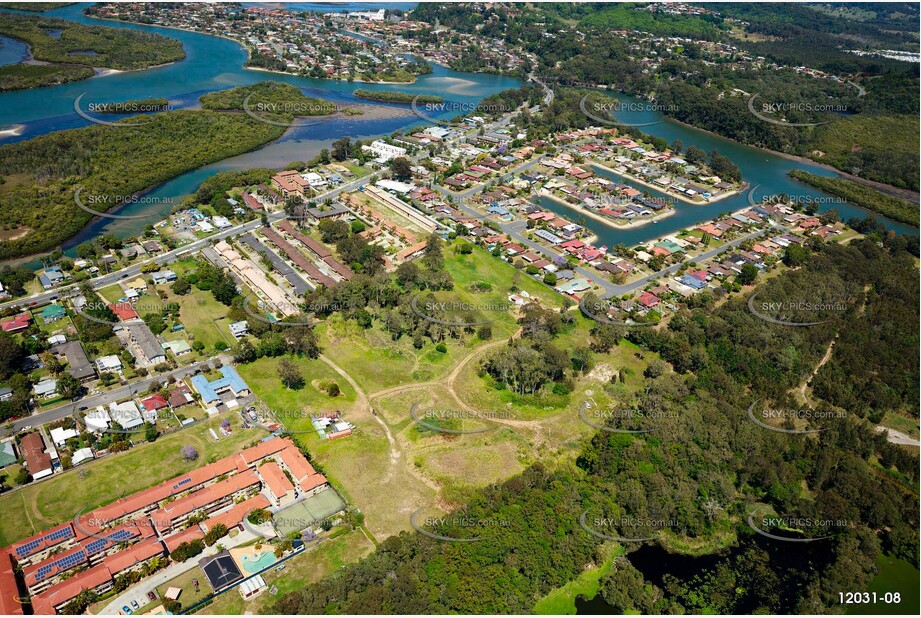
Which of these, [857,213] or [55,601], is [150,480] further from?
[857,213]

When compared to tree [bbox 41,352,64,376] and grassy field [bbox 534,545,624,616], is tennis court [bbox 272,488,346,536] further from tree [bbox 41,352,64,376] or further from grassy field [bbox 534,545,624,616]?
tree [bbox 41,352,64,376]

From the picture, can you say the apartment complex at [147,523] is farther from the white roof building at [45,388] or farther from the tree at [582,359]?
the tree at [582,359]

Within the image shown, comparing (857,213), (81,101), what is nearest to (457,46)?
(81,101)

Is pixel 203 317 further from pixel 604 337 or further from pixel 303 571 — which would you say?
pixel 604 337

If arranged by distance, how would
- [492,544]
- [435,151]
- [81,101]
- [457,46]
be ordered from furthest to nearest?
[457,46], [81,101], [435,151], [492,544]

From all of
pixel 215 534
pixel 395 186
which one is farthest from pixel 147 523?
pixel 395 186

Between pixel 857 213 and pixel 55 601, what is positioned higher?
pixel 857 213

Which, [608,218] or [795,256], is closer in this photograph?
[795,256]
